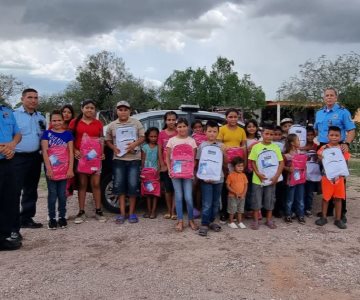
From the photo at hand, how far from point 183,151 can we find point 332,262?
7.18 feet

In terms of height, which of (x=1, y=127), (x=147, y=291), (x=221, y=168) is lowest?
(x=147, y=291)

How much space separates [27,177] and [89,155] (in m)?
0.86

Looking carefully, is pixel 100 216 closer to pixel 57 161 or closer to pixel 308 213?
pixel 57 161

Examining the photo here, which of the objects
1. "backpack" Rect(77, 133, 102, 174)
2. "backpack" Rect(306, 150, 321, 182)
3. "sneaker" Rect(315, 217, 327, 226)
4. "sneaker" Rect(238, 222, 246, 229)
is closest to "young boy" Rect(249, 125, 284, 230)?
"sneaker" Rect(238, 222, 246, 229)

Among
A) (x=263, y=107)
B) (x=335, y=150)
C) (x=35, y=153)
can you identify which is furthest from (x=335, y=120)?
(x=263, y=107)

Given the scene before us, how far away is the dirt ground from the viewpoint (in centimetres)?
351

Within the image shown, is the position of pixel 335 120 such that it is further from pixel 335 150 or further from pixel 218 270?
pixel 218 270

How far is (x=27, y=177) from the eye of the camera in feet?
17.4

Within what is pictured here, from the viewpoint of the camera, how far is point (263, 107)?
35.1 meters

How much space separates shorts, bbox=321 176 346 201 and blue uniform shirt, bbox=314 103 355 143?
637 mm

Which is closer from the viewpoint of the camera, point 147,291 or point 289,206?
point 147,291

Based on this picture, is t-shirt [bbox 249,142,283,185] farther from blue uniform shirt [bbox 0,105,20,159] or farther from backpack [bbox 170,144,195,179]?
blue uniform shirt [bbox 0,105,20,159]

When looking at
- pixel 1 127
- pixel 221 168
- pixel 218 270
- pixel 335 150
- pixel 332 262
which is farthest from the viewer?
pixel 335 150

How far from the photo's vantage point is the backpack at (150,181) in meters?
5.76
